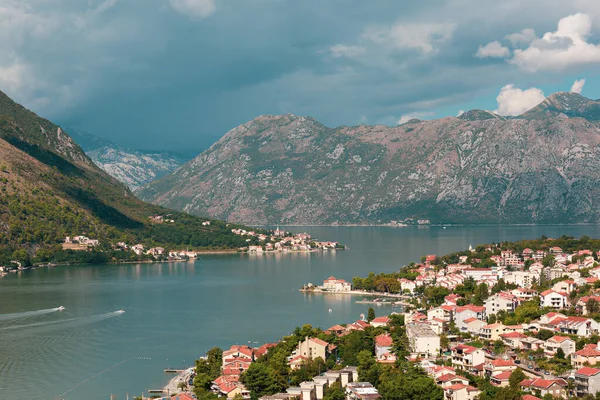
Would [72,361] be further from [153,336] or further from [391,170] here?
[391,170]

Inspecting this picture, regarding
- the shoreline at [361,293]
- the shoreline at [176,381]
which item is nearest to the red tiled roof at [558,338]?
the shoreline at [176,381]

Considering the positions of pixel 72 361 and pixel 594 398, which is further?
pixel 72 361

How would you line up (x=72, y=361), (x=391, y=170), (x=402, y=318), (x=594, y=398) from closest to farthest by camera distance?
(x=594, y=398) → (x=72, y=361) → (x=402, y=318) → (x=391, y=170)

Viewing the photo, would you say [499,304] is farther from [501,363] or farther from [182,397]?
[182,397]

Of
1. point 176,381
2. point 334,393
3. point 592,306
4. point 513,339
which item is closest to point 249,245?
point 592,306

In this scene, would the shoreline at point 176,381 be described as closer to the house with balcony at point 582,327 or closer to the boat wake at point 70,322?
the boat wake at point 70,322

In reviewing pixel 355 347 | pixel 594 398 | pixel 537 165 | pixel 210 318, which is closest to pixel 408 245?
pixel 210 318
